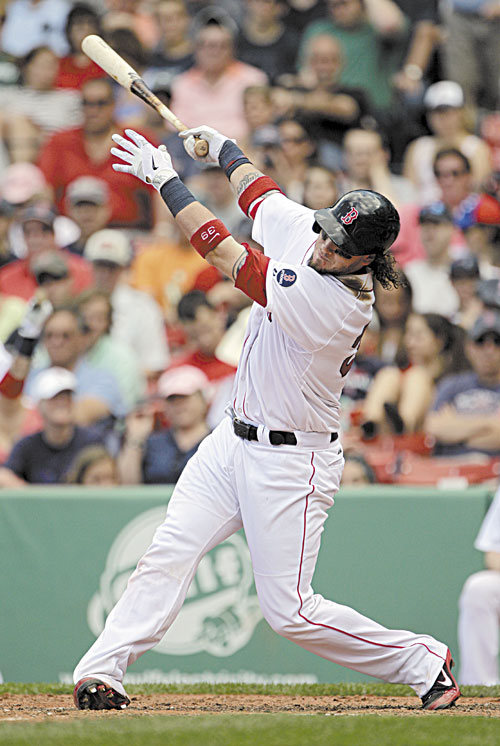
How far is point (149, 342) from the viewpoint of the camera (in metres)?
8.96

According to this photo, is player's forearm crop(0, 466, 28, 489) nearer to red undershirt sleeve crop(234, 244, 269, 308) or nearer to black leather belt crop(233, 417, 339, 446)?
black leather belt crop(233, 417, 339, 446)

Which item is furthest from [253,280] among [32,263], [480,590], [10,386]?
[32,263]

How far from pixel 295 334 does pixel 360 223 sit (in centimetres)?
47

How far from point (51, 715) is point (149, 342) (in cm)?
476

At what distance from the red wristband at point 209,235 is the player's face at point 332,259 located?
35cm

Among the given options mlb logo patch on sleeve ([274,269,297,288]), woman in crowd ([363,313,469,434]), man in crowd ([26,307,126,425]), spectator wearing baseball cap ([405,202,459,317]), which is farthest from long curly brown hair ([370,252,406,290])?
spectator wearing baseball cap ([405,202,459,317])

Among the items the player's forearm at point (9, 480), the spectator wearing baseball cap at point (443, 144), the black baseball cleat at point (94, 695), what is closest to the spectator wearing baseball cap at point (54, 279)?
the player's forearm at point (9, 480)

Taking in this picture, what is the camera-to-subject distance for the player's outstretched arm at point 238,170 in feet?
15.8

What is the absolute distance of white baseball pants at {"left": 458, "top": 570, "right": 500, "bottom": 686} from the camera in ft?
20.9

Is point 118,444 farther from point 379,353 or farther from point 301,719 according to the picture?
point 301,719

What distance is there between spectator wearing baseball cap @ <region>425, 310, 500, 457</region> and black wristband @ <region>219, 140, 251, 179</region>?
3.03 metres

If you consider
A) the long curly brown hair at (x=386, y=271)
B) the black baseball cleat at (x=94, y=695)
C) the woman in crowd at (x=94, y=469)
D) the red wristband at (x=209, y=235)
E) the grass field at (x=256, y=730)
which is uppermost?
the red wristband at (x=209, y=235)

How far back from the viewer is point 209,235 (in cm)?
440

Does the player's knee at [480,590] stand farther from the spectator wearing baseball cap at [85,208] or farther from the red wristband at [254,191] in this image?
the spectator wearing baseball cap at [85,208]
